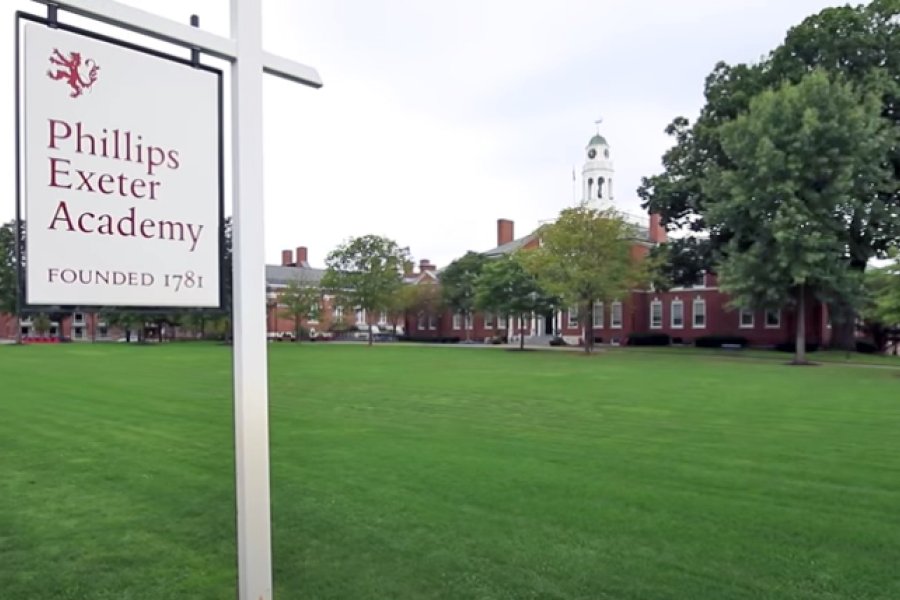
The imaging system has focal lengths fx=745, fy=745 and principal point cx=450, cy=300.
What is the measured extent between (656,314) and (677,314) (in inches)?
65.4

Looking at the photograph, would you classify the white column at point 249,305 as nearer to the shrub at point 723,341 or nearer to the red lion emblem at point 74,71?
the red lion emblem at point 74,71

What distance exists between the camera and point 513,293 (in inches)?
1861

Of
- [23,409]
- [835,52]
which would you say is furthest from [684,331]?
[23,409]

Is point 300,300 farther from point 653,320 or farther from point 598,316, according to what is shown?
point 653,320

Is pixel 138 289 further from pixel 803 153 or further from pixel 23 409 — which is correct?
pixel 803 153

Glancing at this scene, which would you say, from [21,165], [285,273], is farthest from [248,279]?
[285,273]

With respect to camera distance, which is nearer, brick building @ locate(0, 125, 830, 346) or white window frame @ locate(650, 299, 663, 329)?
brick building @ locate(0, 125, 830, 346)

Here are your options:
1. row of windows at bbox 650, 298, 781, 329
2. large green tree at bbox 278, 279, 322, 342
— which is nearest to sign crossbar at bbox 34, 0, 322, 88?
row of windows at bbox 650, 298, 781, 329

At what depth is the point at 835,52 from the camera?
36.2 metres

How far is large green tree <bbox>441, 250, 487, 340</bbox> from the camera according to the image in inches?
2371

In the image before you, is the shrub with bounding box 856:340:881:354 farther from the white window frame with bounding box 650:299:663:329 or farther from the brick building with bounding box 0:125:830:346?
the white window frame with bounding box 650:299:663:329

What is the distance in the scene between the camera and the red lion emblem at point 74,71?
10.2ft

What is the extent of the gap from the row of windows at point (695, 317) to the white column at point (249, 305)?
49009mm

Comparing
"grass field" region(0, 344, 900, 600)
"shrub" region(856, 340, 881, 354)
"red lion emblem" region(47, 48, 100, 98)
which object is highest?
"red lion emblem" region(47, 48, 100, 98)
